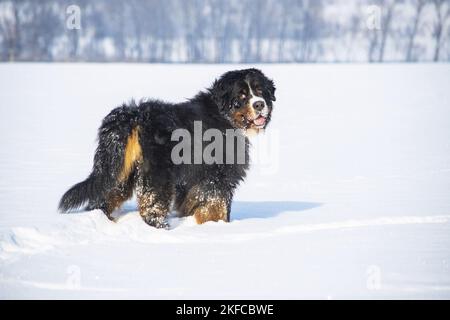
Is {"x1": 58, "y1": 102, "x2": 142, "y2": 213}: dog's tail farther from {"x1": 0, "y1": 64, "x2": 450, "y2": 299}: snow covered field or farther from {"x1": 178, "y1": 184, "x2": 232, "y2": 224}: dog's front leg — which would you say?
{"x1": 178, "y1": 184, "x2": 232, "y2": 224}: dog's front leg

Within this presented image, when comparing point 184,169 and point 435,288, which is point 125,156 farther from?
point 435,288

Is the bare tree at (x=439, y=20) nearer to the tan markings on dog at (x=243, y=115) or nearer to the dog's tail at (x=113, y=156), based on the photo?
the tan markings on dog at (x=243, y=115)

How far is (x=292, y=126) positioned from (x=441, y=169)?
7.86 metres

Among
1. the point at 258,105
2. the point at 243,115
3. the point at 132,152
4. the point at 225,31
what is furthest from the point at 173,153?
the point at 225,31

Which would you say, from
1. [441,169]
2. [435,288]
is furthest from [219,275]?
[441,169]

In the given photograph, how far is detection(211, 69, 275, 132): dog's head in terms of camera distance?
25.8 feet

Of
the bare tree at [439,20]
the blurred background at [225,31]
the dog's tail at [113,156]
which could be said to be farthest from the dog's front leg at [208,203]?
the bare tree at [439,20]

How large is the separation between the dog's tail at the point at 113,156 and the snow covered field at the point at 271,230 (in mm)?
239

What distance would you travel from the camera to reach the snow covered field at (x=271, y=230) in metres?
5.39

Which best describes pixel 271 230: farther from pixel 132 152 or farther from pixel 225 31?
pixel 225 31

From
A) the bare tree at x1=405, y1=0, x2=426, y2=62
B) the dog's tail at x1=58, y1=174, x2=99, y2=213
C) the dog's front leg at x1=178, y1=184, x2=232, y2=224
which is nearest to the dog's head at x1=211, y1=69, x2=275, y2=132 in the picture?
the dog's front leg at x1=178, y1=184, x2=232, y2=224

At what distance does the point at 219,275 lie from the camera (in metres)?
5.59

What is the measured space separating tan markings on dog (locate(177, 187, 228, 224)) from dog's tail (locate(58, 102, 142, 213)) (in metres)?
0.79
